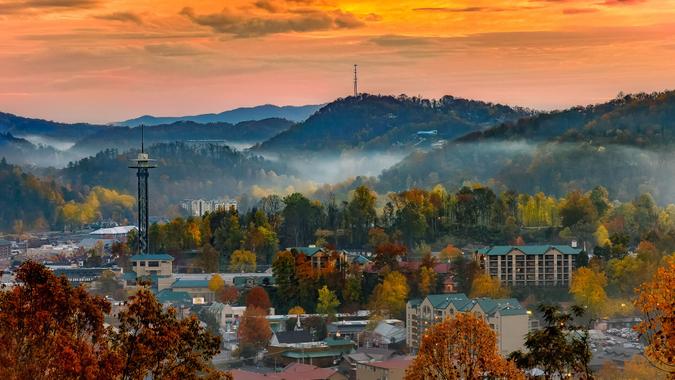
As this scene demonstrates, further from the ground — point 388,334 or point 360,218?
point 360,218

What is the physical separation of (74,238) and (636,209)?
35.5m

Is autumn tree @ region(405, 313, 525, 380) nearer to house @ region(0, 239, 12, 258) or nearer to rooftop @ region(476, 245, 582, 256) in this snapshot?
rooftop @ region(476, 245, 582, 256)

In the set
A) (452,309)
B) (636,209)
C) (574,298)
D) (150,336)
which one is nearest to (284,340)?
(452,309)

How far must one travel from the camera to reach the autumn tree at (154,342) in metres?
15.4

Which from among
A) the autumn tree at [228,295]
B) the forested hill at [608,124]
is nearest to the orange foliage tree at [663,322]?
the autumn tree at [228,295]

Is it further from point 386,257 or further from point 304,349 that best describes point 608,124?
point 304,349

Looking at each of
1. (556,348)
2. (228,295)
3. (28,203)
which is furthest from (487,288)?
(28,203)

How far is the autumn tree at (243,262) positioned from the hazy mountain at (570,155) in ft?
68.2

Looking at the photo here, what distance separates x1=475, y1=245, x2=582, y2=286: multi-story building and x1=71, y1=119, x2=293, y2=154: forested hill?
327 feet

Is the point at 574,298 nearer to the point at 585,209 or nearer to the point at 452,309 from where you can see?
the point at 452,309

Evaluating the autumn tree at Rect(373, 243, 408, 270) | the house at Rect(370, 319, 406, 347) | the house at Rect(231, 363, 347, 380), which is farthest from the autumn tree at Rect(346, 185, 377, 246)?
the house at Rect(231, 363, 347, 380)

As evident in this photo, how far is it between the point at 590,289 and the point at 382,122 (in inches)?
3451

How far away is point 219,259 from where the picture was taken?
5247cm

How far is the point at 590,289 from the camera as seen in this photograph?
139ft
